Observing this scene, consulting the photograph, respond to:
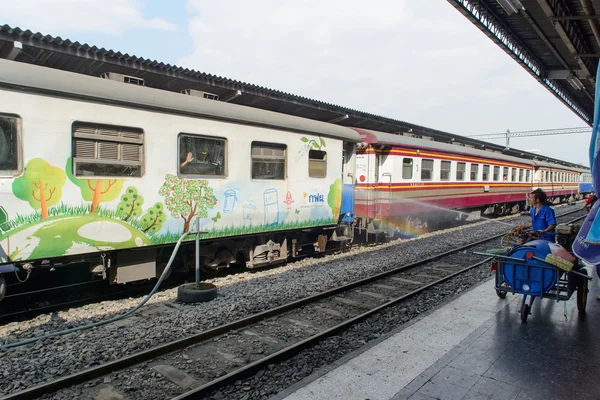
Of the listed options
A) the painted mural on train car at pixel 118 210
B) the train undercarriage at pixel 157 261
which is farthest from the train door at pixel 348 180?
the painted mural on train car at pixel 118 210

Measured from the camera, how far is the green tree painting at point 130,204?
617 cm

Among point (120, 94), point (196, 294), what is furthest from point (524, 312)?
point (120, 94)

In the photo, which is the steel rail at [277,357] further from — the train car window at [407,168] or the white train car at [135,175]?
the train car window at [407,168]

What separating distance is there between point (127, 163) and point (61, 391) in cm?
341

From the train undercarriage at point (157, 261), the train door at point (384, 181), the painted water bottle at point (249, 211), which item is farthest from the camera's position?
the train door at point (384, 181)

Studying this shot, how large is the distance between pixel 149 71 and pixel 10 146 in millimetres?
4496

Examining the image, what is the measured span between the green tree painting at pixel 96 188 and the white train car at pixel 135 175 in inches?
0.6

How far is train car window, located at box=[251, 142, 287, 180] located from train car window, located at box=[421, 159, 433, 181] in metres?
7.21

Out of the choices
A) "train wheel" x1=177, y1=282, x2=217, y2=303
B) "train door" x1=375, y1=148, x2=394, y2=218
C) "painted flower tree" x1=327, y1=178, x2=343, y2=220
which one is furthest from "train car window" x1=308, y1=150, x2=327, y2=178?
"train wheel" x1=177, y1=282, x2=217, y2=303

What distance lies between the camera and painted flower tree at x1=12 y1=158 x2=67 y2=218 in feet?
17.0

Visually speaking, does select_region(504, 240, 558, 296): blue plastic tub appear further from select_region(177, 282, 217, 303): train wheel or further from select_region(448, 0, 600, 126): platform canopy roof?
select_region(448, 0, 600, 126): platform canopy roof

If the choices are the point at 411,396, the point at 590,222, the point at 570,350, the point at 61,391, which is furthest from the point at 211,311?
the point at 590,222

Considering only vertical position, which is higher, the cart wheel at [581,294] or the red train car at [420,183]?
the red train car at [420,183]

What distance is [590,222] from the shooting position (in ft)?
8.45
